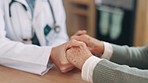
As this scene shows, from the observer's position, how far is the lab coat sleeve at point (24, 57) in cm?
94

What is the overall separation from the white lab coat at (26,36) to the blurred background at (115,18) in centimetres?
113

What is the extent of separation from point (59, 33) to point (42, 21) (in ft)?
0.40

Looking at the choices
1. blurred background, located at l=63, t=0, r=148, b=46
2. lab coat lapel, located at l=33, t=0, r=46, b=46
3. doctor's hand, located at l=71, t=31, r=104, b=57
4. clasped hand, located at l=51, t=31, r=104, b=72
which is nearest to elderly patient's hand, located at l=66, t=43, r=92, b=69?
clasped hand, located at l=51, t=31, r=104, b=72

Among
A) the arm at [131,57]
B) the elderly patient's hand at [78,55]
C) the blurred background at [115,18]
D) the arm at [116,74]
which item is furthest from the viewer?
the blurred background at [115,18]

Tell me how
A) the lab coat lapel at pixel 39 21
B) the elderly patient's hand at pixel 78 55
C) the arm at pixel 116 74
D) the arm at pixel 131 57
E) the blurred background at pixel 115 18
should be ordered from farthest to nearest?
the blurred background at pixel 115 18 → the lab coat lapel at pixel 39 21 → the arm at pixel 131 57 → the elderly patient's hand at pixel 78 55 → the arm at pixel 116 74

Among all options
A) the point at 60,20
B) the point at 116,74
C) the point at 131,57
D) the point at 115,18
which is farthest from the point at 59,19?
the point at 115,18

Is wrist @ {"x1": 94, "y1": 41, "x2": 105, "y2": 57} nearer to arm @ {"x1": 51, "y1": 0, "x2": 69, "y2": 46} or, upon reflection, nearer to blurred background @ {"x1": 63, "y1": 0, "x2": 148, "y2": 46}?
arm @ {"x1": 51, "y1": 0, "x2": 69, "y2": 46}

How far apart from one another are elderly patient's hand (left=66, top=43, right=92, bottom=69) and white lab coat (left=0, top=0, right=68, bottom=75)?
8 centimetres

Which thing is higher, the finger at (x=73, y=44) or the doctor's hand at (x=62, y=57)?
the finger at (x=73, y=44)

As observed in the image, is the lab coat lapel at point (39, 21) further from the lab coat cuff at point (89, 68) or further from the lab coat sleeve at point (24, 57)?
the lab coat cuff at point (89, 68)

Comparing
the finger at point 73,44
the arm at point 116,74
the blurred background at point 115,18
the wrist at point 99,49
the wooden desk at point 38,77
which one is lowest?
the blurred background at point 115,18

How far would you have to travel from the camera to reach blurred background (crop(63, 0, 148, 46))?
89.0 inches

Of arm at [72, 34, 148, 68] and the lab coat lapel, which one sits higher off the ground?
the lab coat lapel

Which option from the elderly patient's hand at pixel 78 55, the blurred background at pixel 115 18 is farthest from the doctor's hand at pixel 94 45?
the blurred background at pixel 115 18
